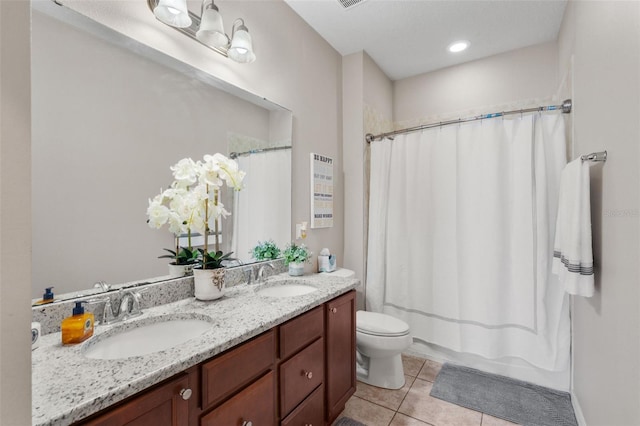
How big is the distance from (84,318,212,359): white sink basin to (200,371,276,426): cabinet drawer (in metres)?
0.28

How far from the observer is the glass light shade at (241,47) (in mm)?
1525

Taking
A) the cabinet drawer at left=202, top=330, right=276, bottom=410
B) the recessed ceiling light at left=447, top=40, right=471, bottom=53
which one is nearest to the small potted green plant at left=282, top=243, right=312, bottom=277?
the cabinet drawer at left=202, top=330, right=276, bottom=410

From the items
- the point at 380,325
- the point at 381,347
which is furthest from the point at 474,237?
the point at 381,347

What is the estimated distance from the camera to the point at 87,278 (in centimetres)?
110

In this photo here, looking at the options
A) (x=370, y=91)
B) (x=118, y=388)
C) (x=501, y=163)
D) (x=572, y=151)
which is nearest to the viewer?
(x=118, y=388)

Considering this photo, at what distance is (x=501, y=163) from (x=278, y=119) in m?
1.70

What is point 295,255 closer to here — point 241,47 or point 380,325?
point 380,325

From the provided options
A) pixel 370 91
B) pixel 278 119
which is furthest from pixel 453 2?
pixel 278 119

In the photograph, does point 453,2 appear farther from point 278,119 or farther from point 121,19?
point 121,19

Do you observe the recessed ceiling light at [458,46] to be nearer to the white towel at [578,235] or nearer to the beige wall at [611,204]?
the beige wall at [611,204]

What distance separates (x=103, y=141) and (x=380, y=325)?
6.44 ft

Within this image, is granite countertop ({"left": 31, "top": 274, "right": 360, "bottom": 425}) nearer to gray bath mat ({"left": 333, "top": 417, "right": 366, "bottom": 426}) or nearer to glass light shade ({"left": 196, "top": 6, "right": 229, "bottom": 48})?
gray bath mat ({"left": 333, "top": 417, "right": 366, "bottom": 426})

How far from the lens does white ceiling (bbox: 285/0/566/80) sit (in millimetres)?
2029

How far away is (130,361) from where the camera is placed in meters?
0.80
